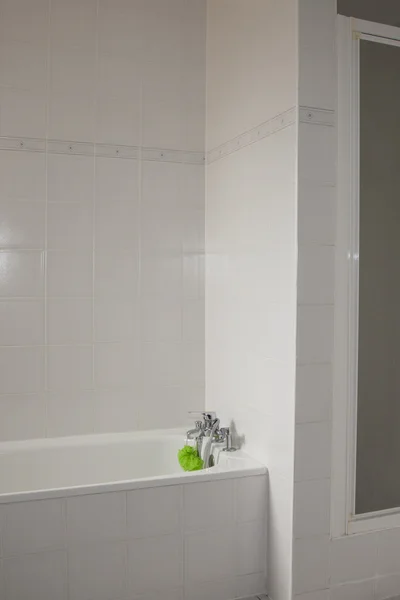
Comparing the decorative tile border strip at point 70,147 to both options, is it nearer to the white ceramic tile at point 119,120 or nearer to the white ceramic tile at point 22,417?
the white ceramic tile at point 119,120

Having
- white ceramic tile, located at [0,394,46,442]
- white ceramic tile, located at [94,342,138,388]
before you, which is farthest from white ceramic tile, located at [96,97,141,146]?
white ceramic tile, located at [0,394,46,442]

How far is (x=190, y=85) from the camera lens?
2.83m

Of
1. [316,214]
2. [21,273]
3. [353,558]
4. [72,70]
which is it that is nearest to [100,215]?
[21,273]

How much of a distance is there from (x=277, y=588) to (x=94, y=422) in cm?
106

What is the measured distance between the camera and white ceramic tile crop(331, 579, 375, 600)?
2.14m

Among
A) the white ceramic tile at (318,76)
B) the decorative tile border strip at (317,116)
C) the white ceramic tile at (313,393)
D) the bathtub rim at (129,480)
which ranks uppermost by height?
the white ceramic tile at (318,76)

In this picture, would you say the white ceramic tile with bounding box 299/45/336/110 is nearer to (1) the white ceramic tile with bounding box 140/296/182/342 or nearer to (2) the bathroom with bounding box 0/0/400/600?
(2) the bathroom with bounding box 0/0/400/600

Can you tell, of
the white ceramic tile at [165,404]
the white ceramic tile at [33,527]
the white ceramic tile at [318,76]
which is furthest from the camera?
the white ceramic tile at [165,404]

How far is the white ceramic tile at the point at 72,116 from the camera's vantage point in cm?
262

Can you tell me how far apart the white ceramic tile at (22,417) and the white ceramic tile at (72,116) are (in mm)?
1154

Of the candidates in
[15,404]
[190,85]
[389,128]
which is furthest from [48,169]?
[389,128]

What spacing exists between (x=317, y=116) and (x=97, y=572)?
1.74 m

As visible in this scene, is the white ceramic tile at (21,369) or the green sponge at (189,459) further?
the white ceramic tile at (21,369)

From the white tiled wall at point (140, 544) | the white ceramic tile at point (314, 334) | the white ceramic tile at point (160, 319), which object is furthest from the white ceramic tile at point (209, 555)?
the white ceramic tile at point (160, 319)
